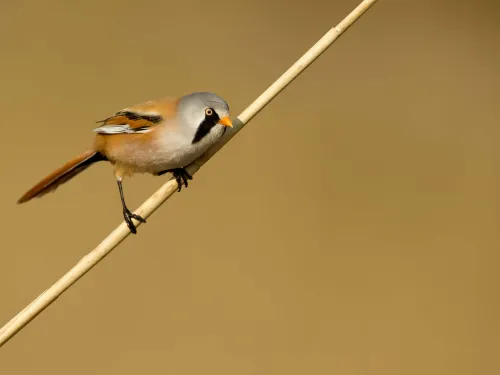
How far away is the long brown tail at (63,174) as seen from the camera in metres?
2.53

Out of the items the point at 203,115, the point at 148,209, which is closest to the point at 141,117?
the point at 203,115

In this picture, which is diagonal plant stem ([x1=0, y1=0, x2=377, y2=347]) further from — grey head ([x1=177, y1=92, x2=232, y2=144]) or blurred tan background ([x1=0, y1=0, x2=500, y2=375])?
blurred tan background ([x1=0, y1=0, x2=500, y2=375])

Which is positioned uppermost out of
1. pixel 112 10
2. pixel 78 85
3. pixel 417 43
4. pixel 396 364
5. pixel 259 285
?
pixel 112 10

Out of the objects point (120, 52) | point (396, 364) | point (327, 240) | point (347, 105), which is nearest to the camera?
point (396, 364)

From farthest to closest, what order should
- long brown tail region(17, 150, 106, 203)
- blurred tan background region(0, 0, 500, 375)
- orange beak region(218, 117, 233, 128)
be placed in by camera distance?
blurred tan background region(0, 0, 500, 375) → long brown tail region(17, 150, 106, 203) → orange beak region(218, 117, 233, 128)

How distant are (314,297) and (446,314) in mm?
895

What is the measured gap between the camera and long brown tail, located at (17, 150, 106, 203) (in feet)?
8.30

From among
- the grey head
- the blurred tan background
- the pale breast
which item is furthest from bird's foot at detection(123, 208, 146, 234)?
the blurred tan background

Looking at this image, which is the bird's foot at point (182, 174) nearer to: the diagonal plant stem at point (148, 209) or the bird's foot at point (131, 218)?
the diagonal plant stem at point (148, 209)

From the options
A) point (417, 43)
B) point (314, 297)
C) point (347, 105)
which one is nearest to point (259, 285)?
point (314, 297)

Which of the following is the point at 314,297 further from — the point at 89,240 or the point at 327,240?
the point at 89,240

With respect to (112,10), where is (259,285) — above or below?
below

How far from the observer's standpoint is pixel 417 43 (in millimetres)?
6152

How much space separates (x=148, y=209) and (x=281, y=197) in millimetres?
2996
